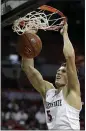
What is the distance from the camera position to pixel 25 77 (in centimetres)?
992

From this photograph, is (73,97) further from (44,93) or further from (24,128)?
(24,128)

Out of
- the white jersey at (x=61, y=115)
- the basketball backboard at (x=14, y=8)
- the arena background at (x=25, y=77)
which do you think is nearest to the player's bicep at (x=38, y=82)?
the white jersey at (x=61, y=115)

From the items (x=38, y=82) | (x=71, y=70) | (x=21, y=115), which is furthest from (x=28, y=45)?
(x=21, y=115)

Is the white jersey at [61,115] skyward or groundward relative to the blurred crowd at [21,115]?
skyward

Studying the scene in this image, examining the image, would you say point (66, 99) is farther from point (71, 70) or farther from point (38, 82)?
point (38, 82)

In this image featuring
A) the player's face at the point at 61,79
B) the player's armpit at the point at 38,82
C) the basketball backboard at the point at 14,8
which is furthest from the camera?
the player's armpit at the point at 38,82

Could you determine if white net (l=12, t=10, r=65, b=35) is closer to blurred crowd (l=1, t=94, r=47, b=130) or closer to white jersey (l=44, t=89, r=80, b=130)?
white jersey (l=44, t=89, r=80, b=130)

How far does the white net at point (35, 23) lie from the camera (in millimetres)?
3696

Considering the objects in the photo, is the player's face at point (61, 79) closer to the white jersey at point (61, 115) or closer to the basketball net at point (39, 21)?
the white jersey at point (61, 115)

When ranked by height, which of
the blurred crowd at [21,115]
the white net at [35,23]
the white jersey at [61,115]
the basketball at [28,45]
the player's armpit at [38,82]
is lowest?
the blurred crowd at [21,115]

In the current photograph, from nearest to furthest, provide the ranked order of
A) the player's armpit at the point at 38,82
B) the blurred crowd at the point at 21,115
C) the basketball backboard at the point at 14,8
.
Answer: the basketball backboard at the point at 14,8, the player's armpit at the point at 38,82, the blurred crowd at the point at 21,115

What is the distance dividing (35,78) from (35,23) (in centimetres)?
48

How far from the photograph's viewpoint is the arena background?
941 cm

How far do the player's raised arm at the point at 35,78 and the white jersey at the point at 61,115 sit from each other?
0.89 feet
